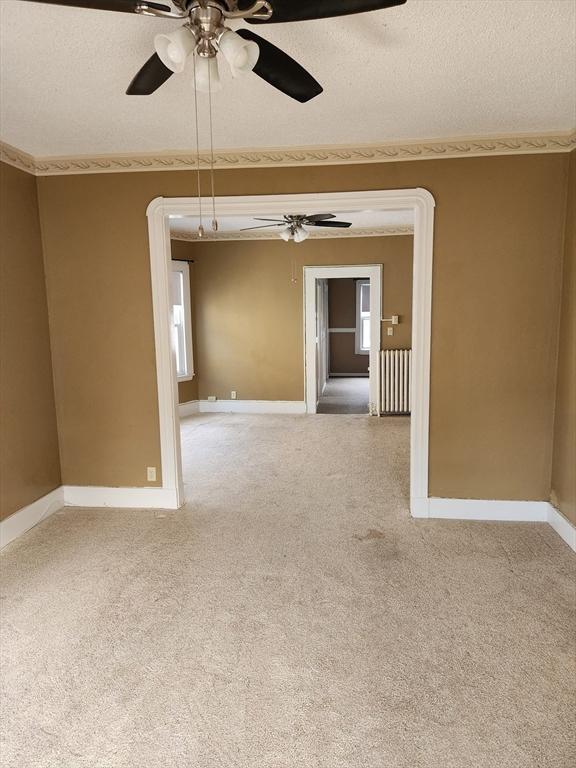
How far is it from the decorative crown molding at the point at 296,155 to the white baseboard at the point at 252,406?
4.19m

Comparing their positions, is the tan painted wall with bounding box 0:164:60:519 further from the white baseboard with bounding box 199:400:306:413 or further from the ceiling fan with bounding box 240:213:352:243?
the white baseboard with bounding box 199:400:306:413

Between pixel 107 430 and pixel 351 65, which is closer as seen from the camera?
pixel 351 65

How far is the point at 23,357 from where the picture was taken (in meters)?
3.41

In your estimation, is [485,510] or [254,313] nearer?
[485,510]

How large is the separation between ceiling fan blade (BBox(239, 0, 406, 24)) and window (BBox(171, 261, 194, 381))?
18.7ft

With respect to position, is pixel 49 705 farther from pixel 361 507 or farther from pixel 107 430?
pixel 361 507

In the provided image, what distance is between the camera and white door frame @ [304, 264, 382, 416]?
679cm

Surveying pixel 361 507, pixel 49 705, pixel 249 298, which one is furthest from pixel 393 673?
pixel 249 298

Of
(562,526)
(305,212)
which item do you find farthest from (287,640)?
(305,212)

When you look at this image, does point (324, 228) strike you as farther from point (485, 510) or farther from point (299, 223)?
point (485, 510)

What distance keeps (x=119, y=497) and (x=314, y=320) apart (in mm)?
4007

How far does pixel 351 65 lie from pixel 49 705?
2.99 m

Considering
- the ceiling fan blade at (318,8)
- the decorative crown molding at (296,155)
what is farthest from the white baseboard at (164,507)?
the ceiling fan blade at (318,8)

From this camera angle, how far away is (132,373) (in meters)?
3.69
